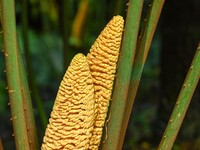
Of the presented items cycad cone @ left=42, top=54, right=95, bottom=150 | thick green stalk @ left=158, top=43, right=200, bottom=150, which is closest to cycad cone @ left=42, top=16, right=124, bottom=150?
cycad cone @ left=42, top=54, right=95, bottom=150

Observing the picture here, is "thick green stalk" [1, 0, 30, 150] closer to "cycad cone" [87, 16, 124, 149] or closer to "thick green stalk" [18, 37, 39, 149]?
"thick green stalk" [18, 37, 39, 149]

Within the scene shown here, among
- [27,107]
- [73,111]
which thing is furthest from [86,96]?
[27,107]

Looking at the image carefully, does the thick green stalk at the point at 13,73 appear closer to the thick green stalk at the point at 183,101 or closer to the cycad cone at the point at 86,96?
the cycad cone at the point at 86,96

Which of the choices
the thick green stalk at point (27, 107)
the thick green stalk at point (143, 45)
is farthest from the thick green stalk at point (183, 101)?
the thick green stalk at point (27, 107)

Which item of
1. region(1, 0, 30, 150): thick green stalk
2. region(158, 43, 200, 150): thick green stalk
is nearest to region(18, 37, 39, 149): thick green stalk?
region(1, 0, 30, 150): thick green stalk

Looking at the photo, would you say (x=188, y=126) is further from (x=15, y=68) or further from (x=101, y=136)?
(x=15, y=68)

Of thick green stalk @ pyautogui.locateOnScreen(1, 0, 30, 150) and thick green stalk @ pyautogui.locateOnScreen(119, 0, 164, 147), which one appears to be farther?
thick green stalk @ pyautogui.locateOnScreen(119, 0, 164, 147)
